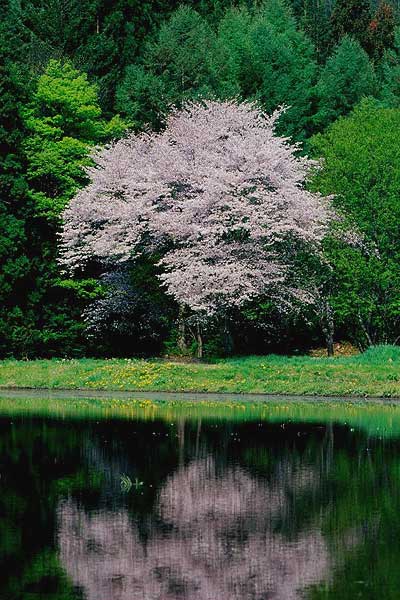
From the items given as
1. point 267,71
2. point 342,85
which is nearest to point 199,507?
point 267,71

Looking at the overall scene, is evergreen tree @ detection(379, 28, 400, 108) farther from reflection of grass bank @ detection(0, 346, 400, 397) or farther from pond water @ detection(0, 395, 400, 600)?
pond water @ detection(0, 395, 400, 600)

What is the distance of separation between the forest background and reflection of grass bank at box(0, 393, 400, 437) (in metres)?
12.1

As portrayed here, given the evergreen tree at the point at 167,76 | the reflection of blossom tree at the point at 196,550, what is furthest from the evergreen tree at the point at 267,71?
the reflection of blossom tree at the point at 196,550

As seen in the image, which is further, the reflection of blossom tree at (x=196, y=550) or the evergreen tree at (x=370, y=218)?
the evergreen tree at (x=370, y=218)

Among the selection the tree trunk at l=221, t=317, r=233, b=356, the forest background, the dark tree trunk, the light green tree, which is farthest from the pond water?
the light green tree

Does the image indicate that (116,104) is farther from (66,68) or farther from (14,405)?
(14,405)

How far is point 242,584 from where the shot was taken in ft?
44.7

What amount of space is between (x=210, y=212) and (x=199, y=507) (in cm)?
2831

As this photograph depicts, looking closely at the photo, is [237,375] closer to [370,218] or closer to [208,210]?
[208,210]

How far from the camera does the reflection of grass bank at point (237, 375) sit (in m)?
38.8

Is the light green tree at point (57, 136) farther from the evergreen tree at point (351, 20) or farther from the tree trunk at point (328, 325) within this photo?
the evergreen tree at point (351, 20)

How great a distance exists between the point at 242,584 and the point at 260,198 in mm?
33251

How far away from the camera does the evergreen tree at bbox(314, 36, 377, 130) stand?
68375 mm

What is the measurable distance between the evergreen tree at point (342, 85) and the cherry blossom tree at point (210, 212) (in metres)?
19.2
